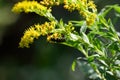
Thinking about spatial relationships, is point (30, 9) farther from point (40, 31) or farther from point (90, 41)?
point (90, 41)

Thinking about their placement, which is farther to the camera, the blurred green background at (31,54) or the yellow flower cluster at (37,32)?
the blurred green background at (31,54)

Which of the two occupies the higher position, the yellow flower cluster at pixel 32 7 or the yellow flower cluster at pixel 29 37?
the yellow flower cluster at pixel 32 7

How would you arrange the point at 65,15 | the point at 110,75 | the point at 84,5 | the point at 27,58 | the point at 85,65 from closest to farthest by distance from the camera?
the point at 84,5 → the point at 110,75 → the point at 85,65 → the point at 65,15 → the point at 27,58

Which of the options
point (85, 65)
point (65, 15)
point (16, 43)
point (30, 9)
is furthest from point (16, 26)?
point (30, 9)

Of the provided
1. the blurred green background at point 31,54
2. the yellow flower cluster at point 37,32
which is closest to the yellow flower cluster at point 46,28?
the yellow flower cluster at point 37,32

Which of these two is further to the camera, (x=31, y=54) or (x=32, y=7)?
(x=31, y=54)

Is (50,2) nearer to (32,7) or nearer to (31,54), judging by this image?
(32,7)

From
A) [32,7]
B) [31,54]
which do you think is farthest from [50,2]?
[31,54]

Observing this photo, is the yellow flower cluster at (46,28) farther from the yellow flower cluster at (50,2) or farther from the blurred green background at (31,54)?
the blurred green background at (31,54)
